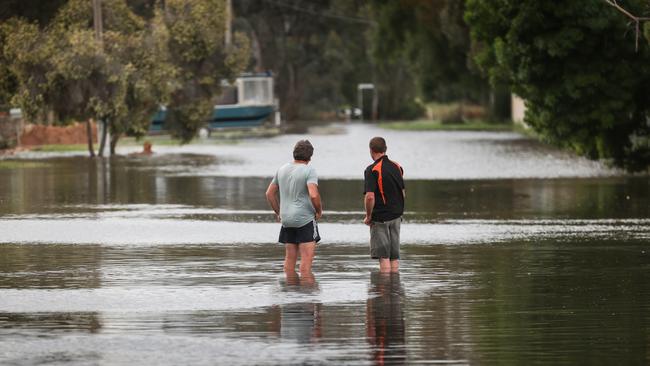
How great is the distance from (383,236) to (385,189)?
481 mm

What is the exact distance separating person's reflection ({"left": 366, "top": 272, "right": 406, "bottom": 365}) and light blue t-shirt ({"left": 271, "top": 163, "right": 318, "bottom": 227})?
3.04ft

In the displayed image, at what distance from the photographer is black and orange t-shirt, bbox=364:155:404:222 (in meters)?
15.3

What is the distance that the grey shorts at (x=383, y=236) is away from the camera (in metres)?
15.5

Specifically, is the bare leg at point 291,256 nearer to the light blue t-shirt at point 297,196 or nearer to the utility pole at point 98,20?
the light blue t-shirt at point 297,196

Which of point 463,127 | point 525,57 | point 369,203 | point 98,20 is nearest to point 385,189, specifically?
point 369,203

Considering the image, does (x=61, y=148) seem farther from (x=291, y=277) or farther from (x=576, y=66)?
(x=291, y=277)

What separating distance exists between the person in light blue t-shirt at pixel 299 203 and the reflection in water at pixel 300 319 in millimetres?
555

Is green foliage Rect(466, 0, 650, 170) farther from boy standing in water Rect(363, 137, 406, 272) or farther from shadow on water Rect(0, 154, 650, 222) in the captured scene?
boy standing in water Rect(363, 137, 406, 272)

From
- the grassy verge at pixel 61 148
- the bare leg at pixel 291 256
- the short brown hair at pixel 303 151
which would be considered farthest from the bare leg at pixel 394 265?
the grassy verge at pixel 61 148

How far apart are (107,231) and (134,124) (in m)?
26.8

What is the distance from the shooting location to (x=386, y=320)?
40.6 ft

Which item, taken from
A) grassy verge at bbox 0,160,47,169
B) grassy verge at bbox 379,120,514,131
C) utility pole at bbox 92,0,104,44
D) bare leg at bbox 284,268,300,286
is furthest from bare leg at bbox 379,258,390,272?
grassy verge at bbox 379,120,514,131

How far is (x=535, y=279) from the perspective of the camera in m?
15.4

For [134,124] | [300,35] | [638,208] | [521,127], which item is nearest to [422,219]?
[638,208]
